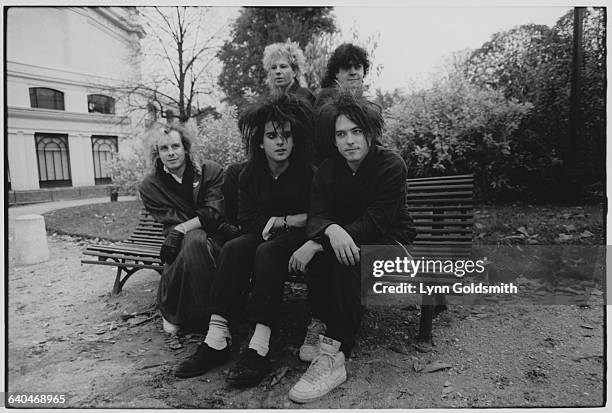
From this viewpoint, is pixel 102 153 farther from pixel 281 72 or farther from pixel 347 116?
pixel 347 116

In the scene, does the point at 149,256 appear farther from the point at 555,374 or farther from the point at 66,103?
the point at 555,374

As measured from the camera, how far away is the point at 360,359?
1975mm

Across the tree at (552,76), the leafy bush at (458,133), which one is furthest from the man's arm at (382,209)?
the leafy bush at (458,133)

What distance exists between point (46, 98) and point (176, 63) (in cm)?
88

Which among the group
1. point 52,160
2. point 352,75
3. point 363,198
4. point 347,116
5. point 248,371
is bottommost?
point 248,371

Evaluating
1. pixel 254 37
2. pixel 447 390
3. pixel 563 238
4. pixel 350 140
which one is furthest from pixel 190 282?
pixel 563 238

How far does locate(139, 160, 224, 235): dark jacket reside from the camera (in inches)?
95.6

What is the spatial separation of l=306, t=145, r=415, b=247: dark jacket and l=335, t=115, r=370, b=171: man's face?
0.05 m

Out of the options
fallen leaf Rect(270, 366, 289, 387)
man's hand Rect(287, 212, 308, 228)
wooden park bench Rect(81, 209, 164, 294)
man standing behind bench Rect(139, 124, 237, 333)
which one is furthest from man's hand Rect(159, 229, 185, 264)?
fallen leaf Rect(270, 366, 289, 387)

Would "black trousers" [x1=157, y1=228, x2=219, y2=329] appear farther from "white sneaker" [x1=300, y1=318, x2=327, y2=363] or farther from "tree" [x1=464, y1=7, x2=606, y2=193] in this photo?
"tree" [x1=464, y1=7, x2=606, y2=193]

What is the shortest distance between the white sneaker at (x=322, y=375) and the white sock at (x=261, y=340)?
0.21 meters

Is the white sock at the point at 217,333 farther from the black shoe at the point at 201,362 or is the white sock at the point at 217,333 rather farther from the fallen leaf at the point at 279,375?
the fallen leaf at the point at 279,375

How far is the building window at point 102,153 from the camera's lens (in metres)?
2.53

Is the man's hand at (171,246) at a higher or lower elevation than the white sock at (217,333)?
higher
